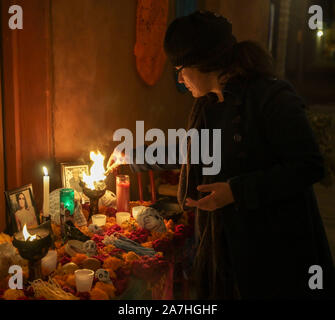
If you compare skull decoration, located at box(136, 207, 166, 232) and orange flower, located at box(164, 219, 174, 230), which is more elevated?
skull decoration, located at box(136, 207, 166, 232)

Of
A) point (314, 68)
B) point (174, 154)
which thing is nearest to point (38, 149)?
point (174, 154)

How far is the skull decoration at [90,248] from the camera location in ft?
6.50

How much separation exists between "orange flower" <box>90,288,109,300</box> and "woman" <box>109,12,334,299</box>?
0.48 metres

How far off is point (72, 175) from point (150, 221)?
25.1 inches

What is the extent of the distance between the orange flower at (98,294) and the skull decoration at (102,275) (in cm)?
9

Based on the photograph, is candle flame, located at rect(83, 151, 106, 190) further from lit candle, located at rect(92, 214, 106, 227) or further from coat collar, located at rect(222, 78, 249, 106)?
coat collar, located at rect(222, 78, 249, 106)

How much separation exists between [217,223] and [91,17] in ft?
5.86

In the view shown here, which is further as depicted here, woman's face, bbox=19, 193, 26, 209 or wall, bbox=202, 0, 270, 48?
wall, bbox=202, 0, 270, 48

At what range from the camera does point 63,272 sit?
182 centimetres

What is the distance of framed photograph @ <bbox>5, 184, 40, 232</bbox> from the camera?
2.05 metres

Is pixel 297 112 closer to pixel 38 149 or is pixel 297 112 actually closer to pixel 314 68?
pixel 38 149

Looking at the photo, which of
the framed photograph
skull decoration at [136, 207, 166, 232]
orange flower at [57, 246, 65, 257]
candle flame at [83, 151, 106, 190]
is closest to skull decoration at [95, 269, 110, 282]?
orange flower at [57, 246, 65, 257]

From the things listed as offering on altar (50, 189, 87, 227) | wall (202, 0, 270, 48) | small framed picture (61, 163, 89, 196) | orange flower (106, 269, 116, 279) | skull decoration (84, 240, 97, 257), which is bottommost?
orange flower (106, 269, 116, 279)

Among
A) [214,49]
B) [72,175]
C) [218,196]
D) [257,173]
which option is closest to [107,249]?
[72,175]
